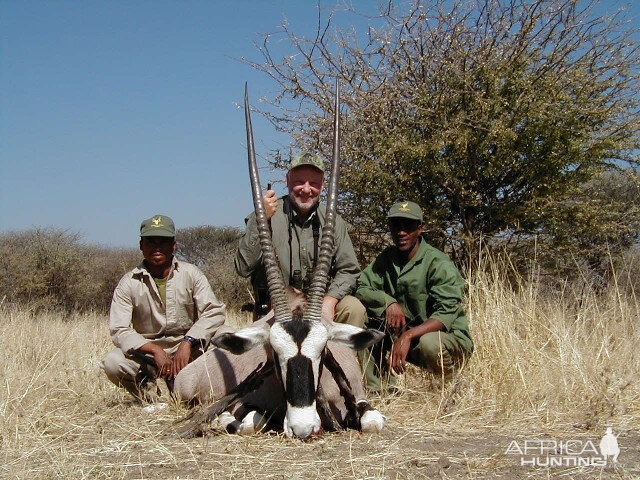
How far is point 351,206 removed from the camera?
7.78 meters

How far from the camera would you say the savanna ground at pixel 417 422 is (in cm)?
330

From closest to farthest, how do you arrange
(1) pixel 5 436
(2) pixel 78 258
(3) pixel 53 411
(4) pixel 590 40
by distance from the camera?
(1) pixel 5 436 < (3) pixel 53 411 < (4) pixel 590 40 < (2) pixel 78 258

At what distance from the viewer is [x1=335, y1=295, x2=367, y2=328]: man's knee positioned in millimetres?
4992

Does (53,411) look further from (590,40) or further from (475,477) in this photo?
(590,40)

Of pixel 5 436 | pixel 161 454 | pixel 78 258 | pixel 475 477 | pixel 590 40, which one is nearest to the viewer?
pixel 475 477

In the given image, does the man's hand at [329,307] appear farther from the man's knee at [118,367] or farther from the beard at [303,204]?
the man's knee at [118,367]

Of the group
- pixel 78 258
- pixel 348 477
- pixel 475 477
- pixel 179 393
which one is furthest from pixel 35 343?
pixel 78 258

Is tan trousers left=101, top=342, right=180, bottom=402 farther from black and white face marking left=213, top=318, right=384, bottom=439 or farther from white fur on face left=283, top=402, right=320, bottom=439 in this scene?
white fur on face left=283, top=402, right=320, bottom=439

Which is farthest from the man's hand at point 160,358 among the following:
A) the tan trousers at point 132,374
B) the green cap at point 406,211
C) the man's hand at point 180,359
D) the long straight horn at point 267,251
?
the green cap at point 406,211

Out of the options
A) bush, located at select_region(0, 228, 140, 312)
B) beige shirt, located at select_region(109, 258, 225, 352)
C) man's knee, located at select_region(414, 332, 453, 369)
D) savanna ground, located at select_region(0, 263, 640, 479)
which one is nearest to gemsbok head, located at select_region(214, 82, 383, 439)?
savanna ground, located at select_region(0, 263, 640, 479)

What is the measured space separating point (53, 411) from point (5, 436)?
0.61 m

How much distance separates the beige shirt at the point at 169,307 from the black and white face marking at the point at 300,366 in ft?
4.65

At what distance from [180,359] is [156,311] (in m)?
0.58

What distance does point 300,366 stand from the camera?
144 inches
